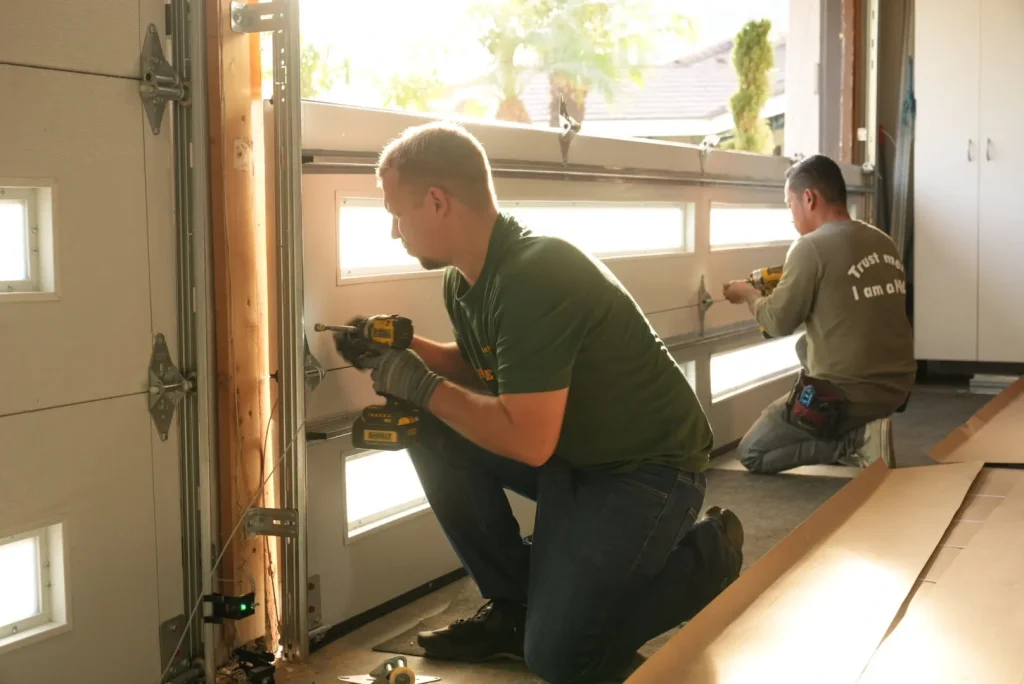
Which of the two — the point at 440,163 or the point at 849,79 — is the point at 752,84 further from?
the point at 440,163

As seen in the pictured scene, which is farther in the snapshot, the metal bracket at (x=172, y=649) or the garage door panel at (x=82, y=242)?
the metal bracket at (x=172, y=649)

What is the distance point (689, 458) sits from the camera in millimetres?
2398

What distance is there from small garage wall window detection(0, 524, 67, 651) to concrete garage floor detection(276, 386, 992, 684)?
1.83 ft

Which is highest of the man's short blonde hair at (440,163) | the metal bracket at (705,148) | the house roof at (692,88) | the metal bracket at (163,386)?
the house roof at (692,88)

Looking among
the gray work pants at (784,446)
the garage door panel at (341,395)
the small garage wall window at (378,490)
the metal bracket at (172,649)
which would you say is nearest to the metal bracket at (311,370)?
the garage door panel at (341,395)

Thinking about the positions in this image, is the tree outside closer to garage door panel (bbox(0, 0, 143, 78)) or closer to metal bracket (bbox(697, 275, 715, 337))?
metal bracket (bbox(697, 275, 715, 337))

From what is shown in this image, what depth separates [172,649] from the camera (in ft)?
7.44

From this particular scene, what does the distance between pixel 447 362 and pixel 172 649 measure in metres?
0.88

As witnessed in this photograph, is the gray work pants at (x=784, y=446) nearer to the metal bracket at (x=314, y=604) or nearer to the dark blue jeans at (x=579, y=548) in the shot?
the dark blue jeans at (x=579, y=548)

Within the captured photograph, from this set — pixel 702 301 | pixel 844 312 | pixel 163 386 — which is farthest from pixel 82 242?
pixel 702 301

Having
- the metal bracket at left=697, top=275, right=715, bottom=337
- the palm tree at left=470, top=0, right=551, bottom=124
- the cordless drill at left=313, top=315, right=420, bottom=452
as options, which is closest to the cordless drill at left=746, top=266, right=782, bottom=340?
the metal bracket at left=697, top=275, right=715, bottom=337

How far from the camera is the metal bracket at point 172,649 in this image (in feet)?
7.37

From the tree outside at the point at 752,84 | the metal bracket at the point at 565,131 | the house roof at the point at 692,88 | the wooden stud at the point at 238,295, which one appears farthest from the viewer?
the house roof at the point at 692,88

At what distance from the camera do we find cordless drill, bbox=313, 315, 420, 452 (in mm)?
2344
